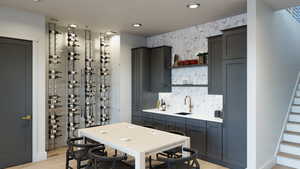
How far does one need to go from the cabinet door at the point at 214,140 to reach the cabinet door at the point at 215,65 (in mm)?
668

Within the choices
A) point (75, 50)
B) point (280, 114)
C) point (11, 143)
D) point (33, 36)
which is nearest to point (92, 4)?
point (33, 36)

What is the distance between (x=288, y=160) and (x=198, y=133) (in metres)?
1.59

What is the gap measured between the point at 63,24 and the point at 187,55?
118 inches

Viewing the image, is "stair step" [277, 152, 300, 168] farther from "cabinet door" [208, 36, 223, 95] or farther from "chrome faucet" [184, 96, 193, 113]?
"chrome faucet" [184, 96, 193, 113]

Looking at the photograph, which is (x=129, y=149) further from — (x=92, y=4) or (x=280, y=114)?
(x=280, y=114)

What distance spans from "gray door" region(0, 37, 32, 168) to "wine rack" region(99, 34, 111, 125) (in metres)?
1.90

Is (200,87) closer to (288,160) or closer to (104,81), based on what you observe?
(288,160)

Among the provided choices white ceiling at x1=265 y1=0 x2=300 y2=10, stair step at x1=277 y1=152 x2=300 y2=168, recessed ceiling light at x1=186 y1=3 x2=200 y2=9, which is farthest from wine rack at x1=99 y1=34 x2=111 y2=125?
stair step at x1=277 y1=152 x2=300 y2=168

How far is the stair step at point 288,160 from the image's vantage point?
347 centimetres

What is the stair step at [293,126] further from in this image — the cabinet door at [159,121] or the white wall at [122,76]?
the white wall at [122,76]

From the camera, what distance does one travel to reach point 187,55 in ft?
16.0

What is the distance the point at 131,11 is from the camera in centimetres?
374

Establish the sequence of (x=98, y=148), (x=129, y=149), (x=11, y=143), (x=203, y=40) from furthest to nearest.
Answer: (x=203, y=40), (x=11, y=143), (x=98, y=148), (x=129, y=149)

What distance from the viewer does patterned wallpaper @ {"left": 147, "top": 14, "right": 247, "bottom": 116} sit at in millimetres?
4251
